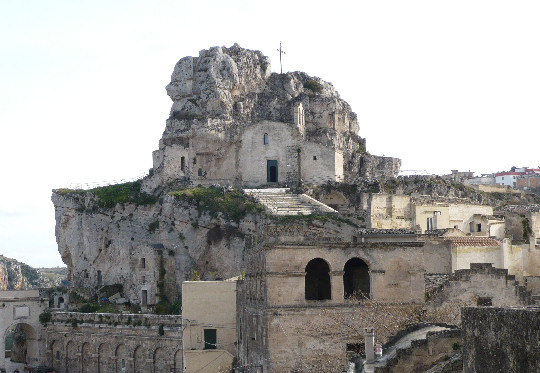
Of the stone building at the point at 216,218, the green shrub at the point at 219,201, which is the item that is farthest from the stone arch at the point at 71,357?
the green shrub at the point at 219,201

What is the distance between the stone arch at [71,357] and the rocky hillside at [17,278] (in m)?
69.2

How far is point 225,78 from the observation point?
Result: 8606cm

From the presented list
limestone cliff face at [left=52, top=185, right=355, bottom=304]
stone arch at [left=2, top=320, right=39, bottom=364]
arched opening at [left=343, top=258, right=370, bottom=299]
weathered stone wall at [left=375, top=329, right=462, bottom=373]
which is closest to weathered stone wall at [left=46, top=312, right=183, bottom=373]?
stone arch at [left=2, top=320, right=39, bottom=364]

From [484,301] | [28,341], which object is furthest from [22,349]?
[484,301]

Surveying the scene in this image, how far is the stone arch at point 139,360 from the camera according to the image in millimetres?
73938

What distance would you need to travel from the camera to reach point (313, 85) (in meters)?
90.9

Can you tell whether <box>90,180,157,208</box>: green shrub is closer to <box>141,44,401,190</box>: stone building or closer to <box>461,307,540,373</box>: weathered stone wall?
<box>141,44,401,190</box>: stone building

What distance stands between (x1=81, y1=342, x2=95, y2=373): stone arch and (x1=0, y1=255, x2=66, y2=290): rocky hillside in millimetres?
71244

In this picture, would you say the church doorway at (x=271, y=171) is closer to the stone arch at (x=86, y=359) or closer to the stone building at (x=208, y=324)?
the stone arch at (x=86, y=359)

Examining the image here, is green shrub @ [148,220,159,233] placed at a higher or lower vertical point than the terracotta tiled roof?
higher

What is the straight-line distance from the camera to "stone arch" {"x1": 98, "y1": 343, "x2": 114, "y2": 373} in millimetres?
76887

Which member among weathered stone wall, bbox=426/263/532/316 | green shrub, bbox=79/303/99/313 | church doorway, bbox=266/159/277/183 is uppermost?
church doorway, bbox=266/159/277/183

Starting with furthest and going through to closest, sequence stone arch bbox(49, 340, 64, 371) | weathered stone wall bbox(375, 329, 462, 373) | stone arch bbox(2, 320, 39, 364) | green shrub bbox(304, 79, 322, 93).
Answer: green shrub bbox(304, 79, 322, 93) < stone arch bbox(2, 320, 39, 364) < stone arch bbox(49, 340, 64, 371) < weathered stone wall bbox(375, 329, 462, 373)

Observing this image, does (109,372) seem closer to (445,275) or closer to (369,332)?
(445,275)
